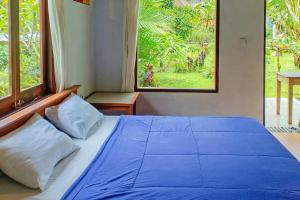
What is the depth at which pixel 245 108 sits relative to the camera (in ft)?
16.3

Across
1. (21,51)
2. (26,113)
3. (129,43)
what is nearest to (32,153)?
(26,113)

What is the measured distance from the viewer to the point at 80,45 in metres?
4.24

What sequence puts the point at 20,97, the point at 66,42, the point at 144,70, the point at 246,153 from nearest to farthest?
1. the point at 246,153
2. the point at 20,97
3. the point at 66,42
4. the point at 144,70

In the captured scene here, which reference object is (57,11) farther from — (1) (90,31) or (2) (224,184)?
(2) (224,184)

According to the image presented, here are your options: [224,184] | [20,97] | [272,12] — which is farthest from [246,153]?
[272,12]

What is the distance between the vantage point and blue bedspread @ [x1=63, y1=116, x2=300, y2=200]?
1.77m

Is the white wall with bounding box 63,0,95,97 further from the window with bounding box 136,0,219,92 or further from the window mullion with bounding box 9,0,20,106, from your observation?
the window mullion with bounding box 9,0,20,106

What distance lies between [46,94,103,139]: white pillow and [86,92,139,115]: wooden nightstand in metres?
0.92

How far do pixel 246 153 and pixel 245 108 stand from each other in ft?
8.76

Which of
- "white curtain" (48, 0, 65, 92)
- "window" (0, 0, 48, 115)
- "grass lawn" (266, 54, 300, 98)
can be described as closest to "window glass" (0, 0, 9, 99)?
"window" (0, 0, 48, 115)

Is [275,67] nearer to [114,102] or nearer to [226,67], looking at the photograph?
[226,67]

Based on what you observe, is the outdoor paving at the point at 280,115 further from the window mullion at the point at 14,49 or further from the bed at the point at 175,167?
the window mullion at the point at 14,49

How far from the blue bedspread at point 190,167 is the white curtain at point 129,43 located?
1.84 metres

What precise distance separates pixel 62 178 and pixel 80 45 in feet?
7.97
